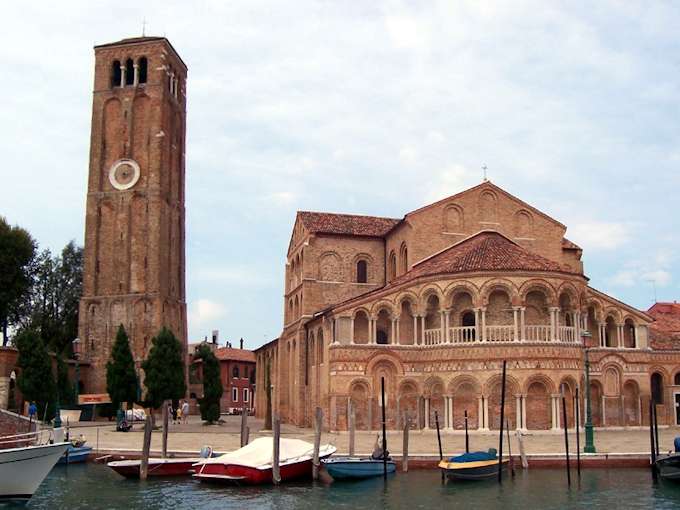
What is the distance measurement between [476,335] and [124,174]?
31.5 metres

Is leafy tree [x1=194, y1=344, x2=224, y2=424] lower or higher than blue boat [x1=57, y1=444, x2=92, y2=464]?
higher

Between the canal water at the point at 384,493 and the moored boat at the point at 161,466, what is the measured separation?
0.38 meters

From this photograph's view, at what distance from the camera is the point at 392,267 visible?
4350 centimetres

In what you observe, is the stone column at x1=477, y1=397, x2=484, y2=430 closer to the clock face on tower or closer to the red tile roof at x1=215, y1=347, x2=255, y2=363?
the clock face on tower

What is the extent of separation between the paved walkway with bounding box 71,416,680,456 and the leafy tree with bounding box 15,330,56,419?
2326 millimetres

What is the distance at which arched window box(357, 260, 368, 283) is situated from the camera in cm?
4447

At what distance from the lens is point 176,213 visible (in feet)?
194

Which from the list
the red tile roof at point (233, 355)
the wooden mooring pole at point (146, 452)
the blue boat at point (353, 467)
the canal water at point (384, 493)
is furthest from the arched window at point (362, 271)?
the red tile roof at point (233, 355)

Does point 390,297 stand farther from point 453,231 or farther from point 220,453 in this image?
point 220,453

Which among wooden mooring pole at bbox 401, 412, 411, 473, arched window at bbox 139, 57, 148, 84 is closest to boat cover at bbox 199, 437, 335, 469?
wooden mooring pole at bbox 401, 412, 411, 473

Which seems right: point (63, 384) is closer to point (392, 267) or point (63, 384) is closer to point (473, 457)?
point (392, 267)

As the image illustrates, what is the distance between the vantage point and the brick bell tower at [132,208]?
54.1 meters

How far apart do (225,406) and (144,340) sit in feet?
97.0

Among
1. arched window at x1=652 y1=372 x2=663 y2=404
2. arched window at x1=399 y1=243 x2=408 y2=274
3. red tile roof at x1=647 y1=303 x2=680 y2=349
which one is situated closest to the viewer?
arched window at x1=652 y1=372 x2=663 y2=404
